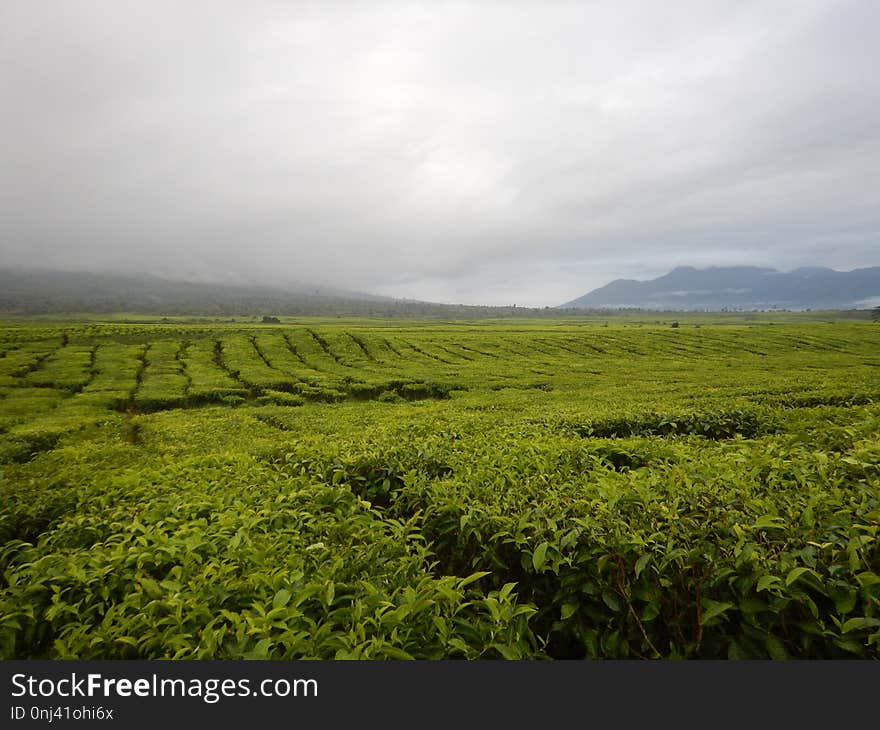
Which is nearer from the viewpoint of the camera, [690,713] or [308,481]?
[690,713]

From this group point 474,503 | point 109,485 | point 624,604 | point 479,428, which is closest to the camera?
point 624,604

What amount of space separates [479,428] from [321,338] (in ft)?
192

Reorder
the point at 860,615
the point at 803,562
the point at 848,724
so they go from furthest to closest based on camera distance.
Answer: the point at 803,562 < the point at 860,615 < the point at 848,724

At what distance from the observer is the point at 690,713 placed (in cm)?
304

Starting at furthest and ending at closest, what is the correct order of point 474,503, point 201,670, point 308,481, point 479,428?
point 479,428, point 308,481, point 474,503, point 201,670

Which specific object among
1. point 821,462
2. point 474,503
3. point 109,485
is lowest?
point 109,485

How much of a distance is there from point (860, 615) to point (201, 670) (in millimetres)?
5523

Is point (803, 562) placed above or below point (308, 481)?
above

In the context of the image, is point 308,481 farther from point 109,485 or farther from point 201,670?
point 201,670

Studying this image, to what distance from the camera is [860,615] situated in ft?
12.3

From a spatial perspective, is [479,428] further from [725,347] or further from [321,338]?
[725,347]

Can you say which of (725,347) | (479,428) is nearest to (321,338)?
(479,428)

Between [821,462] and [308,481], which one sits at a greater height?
[821,462]

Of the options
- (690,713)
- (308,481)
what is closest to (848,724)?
(690,713)
